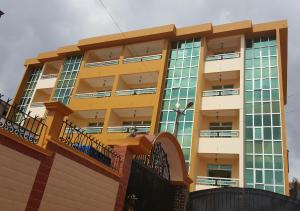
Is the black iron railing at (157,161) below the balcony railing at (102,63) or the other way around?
below

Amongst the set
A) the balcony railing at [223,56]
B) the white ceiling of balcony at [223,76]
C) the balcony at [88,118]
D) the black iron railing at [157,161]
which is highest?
the balcony railing at [223,56]

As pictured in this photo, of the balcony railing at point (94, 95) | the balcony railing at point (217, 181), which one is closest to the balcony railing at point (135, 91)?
the balcony railing at point (94, 95)

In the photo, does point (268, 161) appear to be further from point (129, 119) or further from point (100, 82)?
point (100, 82)

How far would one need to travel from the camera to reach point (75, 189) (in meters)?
6.73

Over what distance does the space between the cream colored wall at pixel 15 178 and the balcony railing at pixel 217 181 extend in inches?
699

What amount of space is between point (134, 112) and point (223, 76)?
Answer: 818 centimetres

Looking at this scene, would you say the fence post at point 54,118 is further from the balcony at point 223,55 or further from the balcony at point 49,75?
the balcony at point 49,75

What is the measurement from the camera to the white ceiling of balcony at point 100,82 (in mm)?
30191

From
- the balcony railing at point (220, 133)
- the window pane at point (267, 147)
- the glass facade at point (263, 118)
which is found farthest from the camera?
the balcony railing at point (220, 133)

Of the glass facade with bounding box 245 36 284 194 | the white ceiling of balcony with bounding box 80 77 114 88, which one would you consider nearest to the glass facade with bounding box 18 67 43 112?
the white ceiling of balcony with bounding box 80 77 114 88

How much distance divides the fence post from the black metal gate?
10.1 ft

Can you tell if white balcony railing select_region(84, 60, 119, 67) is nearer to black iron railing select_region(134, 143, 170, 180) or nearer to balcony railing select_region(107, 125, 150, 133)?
balcony railing select_region(107, 125, 150, 133)

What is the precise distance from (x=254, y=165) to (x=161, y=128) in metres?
7.47

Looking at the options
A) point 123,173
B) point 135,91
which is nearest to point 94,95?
point 135,91
